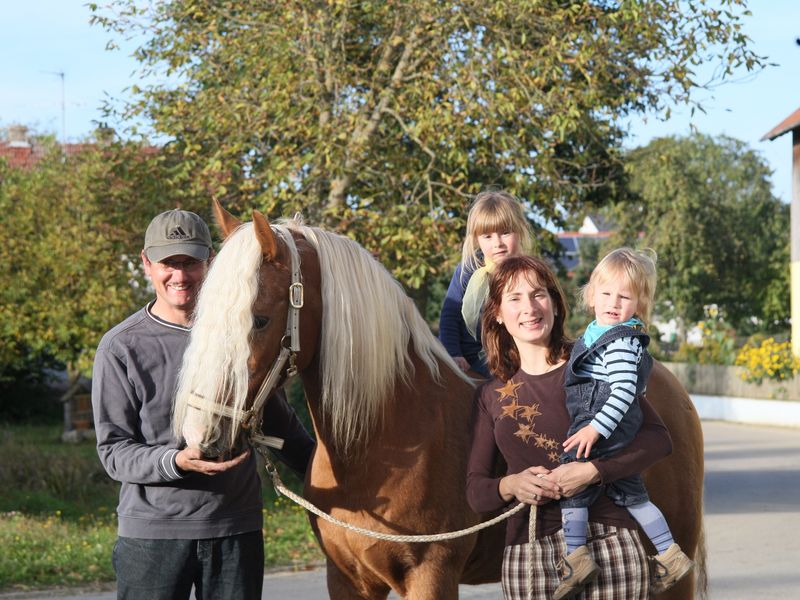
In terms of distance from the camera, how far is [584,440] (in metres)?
3.04

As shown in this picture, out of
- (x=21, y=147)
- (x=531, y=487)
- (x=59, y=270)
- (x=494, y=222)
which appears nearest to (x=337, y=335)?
(x=531, y=487)

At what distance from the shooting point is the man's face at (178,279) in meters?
3.61

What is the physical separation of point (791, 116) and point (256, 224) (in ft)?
85.5

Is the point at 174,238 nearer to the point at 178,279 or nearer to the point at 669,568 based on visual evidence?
the point at 178,279

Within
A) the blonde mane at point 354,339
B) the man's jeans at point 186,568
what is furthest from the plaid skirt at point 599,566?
the man's jeans at point 186,568

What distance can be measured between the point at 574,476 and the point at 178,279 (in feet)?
4.92

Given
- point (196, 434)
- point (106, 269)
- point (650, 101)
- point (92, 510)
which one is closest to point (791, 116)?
point (650, 101)

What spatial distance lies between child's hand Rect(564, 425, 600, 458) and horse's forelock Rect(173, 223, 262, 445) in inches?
37.6

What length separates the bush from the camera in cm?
2175

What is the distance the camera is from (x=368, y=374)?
11.2ft

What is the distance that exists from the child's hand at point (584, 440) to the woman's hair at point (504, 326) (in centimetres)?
29

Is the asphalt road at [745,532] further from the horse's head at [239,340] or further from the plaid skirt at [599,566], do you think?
the horse's head at [239,340]

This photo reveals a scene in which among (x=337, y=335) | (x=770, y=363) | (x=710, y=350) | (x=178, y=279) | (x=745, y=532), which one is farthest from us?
(x=710, y=350)

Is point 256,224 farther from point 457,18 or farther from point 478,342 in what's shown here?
point 457,18
